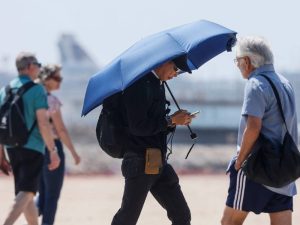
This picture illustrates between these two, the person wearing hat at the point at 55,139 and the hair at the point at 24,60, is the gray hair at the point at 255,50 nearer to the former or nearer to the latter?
the hair at the point at 24,60

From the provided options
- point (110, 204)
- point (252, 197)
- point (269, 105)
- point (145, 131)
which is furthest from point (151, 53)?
point (110, 204)

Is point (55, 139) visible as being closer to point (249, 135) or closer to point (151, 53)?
point (151, 53)

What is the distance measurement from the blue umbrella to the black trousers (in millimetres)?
478

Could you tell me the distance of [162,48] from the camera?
6.08 meters

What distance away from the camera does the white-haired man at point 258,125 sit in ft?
18.9

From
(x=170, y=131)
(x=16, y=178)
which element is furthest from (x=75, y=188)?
(x=170, y=131)

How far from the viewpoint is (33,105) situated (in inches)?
297

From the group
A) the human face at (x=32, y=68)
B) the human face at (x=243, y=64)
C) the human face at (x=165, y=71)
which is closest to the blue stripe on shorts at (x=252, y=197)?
the human face at (x=243, y=64)

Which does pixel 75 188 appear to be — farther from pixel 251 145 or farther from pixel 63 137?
pixel 251 145

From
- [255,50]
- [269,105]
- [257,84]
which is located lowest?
[269,105]

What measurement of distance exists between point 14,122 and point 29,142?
21cm

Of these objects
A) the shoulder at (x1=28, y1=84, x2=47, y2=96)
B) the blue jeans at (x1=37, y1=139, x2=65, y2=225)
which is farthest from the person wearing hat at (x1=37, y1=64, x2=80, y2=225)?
the shoulder at (x1=28, y1=84, x2=47, y2=96)

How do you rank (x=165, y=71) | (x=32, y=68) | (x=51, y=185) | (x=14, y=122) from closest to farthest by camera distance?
(x=165, y=71)
(x=14, y=122)
(x=32, y=68)
(x=51, y=185)

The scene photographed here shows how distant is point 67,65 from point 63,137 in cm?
12828
